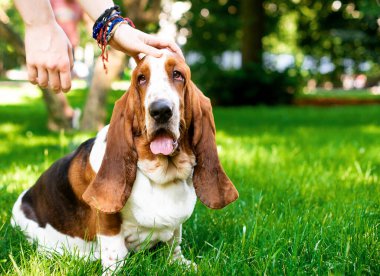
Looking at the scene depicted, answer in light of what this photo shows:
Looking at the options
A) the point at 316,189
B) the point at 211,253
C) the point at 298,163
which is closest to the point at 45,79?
the point at 211,253

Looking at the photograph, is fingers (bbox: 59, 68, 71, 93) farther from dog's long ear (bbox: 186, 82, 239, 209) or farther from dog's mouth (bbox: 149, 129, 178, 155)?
dog's long ear (bbox: 186, 82, 239, 209)

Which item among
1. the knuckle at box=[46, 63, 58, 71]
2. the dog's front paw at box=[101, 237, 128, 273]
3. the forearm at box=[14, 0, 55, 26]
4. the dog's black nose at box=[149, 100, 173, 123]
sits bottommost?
the dog's front paw at box=[101, 237, 128, 273]

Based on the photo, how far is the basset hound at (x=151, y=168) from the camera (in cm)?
270

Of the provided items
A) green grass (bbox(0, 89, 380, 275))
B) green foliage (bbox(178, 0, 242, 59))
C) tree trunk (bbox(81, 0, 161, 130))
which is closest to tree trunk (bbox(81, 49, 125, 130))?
tree trunk (bbox(81, 0, 161, 130))

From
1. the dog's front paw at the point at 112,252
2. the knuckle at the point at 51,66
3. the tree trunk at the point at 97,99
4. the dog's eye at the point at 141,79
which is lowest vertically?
the tree trunk at the point at 97,99

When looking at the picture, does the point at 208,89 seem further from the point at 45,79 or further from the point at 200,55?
the point at 45,79

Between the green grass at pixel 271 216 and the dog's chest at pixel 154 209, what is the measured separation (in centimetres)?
13

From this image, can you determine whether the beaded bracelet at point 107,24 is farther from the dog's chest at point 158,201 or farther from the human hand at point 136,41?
the dog's chest at point 158,201

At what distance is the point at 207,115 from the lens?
2902mm

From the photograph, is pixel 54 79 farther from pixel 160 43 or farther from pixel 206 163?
pixel 206 163

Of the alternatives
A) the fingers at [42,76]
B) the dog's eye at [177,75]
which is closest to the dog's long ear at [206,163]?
the dog's eye at [177,75]

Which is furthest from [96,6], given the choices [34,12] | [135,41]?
[34,12]

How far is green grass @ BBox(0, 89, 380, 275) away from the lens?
2.68 metres

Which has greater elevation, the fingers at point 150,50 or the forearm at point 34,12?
the forearm at point 34,12
